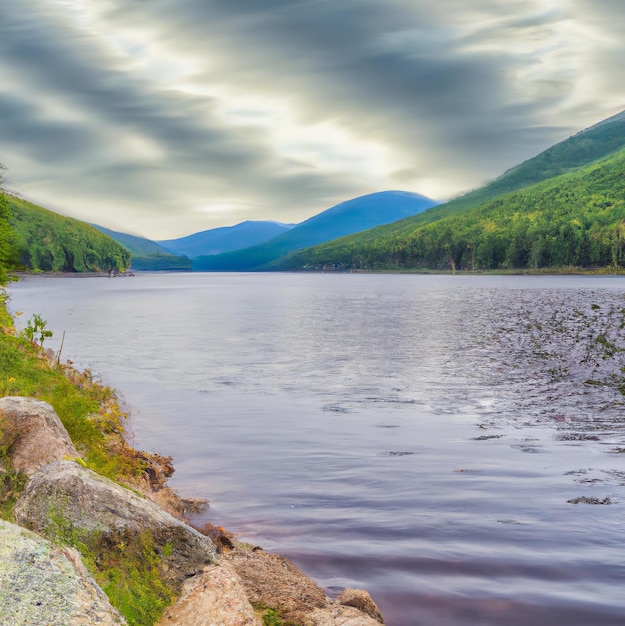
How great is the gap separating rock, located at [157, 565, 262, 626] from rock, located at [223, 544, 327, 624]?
0.43 meters

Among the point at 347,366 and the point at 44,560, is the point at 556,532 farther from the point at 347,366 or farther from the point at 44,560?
the point at 347,366

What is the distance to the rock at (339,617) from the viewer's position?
25.5 feet

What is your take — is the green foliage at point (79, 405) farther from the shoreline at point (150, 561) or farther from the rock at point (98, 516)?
the rock at point (98, 516)

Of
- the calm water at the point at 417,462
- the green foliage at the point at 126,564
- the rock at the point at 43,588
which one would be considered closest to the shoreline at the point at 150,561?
the green foliage at the point at 126,564

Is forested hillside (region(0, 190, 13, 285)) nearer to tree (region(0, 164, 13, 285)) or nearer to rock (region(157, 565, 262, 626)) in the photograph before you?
tree (region(0, 164, 13, 285))

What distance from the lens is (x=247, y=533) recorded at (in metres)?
13.0

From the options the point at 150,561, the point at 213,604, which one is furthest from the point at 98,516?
the point at 213,604

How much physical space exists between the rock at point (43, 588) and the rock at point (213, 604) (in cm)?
223

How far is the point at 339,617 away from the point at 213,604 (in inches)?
62.2

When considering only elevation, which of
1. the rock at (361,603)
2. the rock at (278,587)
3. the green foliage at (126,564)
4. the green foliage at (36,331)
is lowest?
the rock at (361,603)

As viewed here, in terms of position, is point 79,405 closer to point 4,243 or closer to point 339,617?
point 339,617

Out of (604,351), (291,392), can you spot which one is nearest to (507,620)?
(291,392)

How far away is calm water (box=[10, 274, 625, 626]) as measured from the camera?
10.7 m

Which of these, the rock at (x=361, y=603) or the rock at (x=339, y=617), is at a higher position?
the rock at (x=339, y=617)
